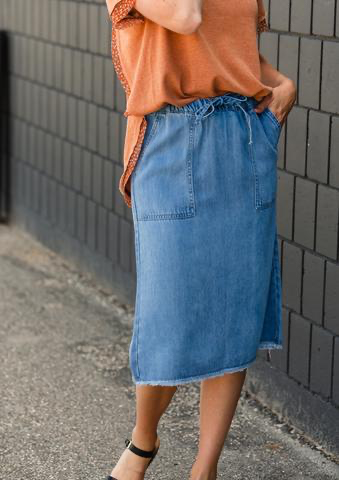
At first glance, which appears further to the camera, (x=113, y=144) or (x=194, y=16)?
(x=113, y=144)

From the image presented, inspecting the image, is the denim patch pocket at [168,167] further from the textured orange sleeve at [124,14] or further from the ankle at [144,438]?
the ankle at [144,438]

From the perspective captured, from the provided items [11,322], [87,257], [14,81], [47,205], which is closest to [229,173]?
[11,322]

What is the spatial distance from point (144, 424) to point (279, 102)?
41.8 inches

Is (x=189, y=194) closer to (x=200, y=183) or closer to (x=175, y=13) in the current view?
(x=200, y=183)

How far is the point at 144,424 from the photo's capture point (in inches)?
142

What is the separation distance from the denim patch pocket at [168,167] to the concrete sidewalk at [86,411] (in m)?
1.12

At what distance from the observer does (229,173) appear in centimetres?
332

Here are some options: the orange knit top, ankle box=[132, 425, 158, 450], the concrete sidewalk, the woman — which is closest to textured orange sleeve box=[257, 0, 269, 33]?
the woman

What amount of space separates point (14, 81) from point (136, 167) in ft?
14.7

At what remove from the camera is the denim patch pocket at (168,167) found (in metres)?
3.30

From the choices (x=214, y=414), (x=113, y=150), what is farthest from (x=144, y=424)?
(x=113, y=150)

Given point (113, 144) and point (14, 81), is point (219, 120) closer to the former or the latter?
point (113, 144)

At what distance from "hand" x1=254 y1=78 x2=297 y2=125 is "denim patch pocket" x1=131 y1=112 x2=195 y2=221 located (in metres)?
0.25

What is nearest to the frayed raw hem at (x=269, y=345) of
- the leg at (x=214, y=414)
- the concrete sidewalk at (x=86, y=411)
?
the leg at (x=214, y=414)
